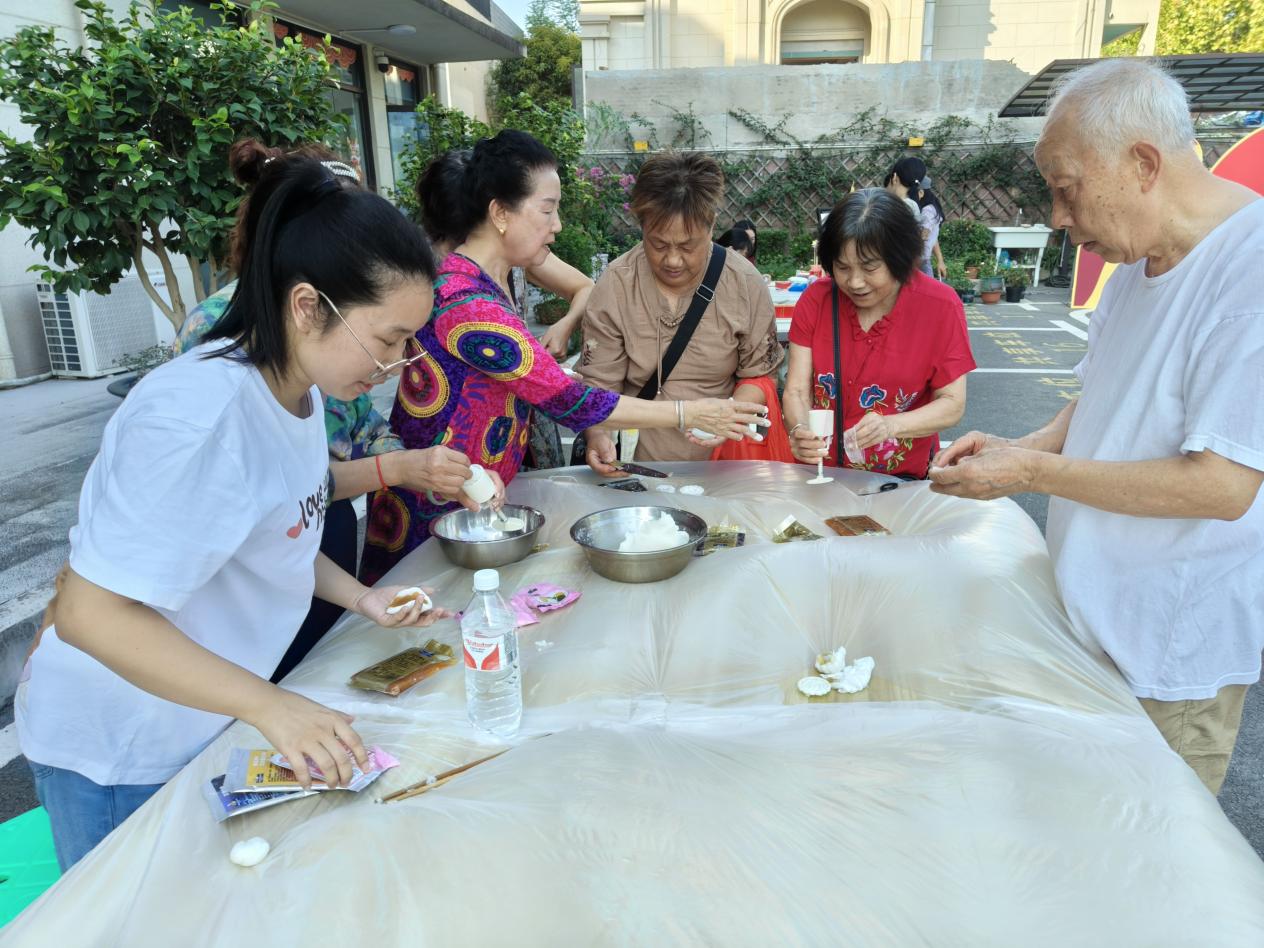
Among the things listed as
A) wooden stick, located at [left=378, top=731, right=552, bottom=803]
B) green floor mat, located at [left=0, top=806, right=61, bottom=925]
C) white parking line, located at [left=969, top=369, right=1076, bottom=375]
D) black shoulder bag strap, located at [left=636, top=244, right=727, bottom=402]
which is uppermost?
black shoulder bag strap, located at [left=636, top=244, right=727, bottom=402]

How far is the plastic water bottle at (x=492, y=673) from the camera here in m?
1.28

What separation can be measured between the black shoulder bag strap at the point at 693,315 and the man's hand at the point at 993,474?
133 centimetres

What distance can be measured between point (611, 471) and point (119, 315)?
6347 mm

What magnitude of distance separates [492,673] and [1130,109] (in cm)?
143

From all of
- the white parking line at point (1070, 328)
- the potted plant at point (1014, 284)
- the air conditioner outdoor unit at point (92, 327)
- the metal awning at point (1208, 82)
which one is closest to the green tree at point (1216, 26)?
the metal awning at point (1208, 82)

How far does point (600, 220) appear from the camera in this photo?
1106 cm

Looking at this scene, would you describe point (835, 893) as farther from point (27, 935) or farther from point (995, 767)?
point (27, 935)

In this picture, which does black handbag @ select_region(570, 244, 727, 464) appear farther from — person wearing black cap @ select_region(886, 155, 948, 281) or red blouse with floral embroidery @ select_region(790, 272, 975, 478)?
person wearing black cap @ select_region(886, 155, 948, 281)

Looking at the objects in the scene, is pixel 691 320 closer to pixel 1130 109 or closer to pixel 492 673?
pixel 1130 109

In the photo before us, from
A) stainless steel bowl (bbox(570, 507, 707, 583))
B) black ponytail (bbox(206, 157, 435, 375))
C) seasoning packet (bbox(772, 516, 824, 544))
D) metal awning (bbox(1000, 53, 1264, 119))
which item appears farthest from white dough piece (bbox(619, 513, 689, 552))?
metal awning (bbox(1000, 53, 1264, 119))

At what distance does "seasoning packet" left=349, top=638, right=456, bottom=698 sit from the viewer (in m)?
1.43

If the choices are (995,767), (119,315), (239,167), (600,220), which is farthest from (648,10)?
(995,767)

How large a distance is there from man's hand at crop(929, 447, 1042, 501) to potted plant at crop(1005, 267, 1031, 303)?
12311 mm

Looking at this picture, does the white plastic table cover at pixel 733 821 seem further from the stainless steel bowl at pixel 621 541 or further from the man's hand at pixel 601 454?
the man's hand at pixel 601 454
